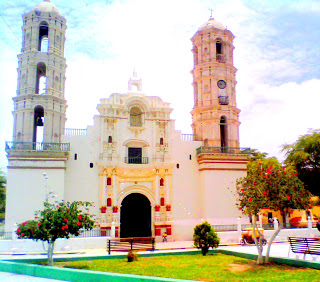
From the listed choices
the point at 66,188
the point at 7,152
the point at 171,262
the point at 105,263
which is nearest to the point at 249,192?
the point at 171,262

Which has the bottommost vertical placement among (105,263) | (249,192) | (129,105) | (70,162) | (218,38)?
(105,263)

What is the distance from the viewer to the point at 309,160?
26.4 metres

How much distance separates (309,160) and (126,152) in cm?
1317

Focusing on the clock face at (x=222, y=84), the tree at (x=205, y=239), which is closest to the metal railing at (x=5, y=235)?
the tree at (x=205, y=239)

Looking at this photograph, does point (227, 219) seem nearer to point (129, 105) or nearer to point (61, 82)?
point (129, 105)

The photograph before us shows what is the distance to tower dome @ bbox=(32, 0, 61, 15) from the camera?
2616 centimetres

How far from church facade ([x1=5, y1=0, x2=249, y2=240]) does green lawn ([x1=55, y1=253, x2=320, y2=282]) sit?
9314mm

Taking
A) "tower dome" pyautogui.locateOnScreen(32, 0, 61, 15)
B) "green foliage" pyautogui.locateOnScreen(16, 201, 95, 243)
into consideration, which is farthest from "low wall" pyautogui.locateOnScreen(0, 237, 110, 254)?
"tower dome" pyautogui.locateOnScreen(32, 0, 61, 15)

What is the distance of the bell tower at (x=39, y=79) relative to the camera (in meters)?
24.7

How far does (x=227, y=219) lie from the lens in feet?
82.5

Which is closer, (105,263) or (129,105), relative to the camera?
(105,263)

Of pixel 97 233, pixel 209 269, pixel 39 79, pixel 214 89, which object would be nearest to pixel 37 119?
pixel 39 79

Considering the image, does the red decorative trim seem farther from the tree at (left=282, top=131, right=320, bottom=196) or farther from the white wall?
the tree at (left=282, top=131, right=320, bottom=196)

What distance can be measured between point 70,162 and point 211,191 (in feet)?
32.4
